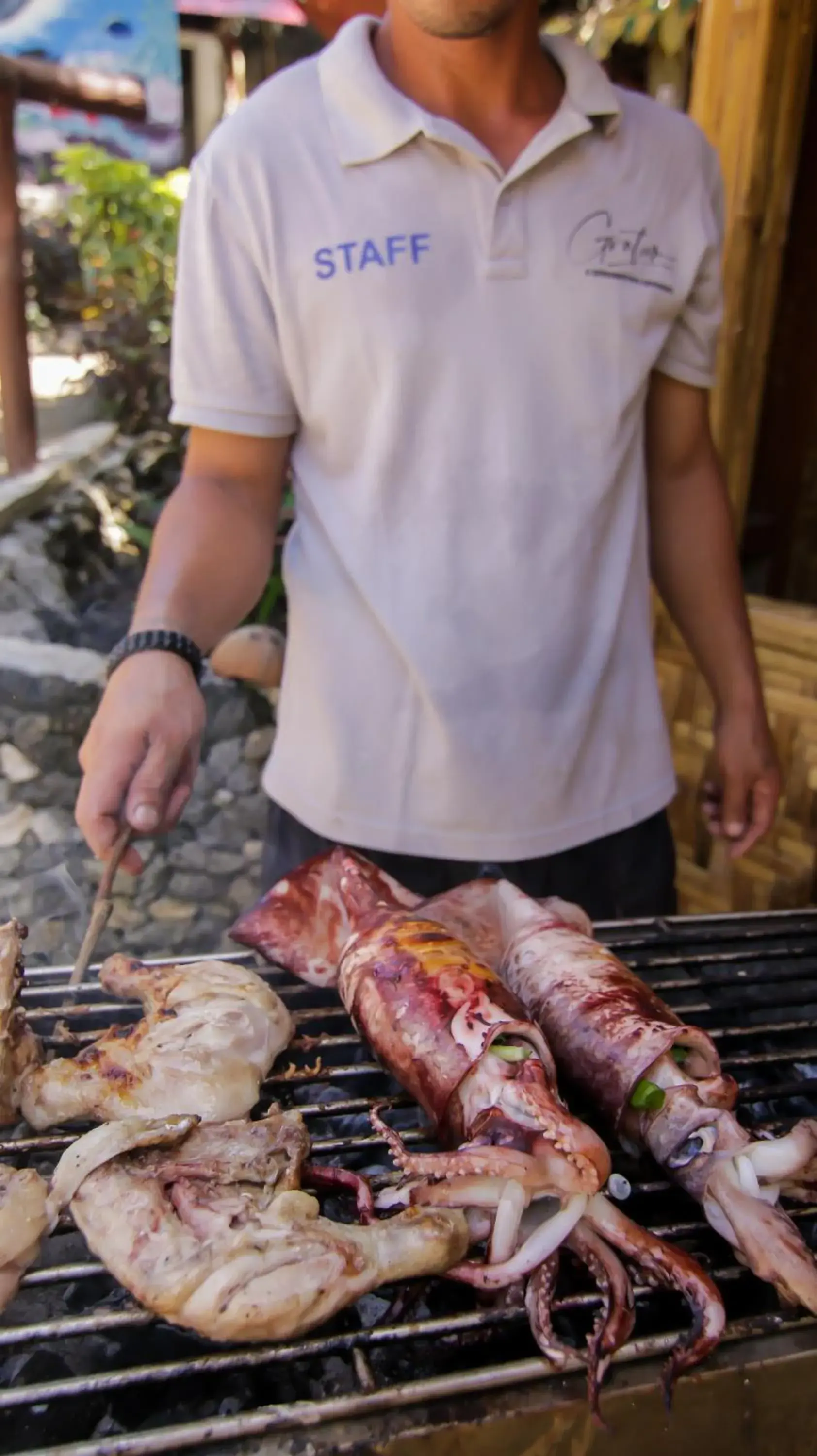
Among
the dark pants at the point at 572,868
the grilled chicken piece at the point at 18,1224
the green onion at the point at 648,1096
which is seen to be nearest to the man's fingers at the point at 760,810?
the dark pants at the point at 572,868

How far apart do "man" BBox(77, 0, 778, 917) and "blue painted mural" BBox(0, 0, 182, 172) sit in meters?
3.81

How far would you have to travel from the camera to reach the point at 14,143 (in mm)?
5672

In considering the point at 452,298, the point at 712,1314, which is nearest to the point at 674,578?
the point at 452,298

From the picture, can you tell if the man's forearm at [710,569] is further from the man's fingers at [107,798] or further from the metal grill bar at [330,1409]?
the metal grill bar at [330,1409]

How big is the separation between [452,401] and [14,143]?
4.71 m

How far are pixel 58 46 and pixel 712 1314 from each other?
6.26m

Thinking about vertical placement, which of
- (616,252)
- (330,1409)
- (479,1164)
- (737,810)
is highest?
(616,252)

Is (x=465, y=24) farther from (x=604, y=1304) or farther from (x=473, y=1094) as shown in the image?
(x=604, y=1304)

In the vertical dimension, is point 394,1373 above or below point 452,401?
below

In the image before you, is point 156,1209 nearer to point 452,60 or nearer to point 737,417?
point 452,60

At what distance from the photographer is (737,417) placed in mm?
3906

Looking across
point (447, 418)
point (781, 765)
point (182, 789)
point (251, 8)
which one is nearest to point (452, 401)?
point (447, 418)

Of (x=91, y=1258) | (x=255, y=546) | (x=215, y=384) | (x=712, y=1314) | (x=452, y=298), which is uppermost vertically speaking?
(x=452, y=298)

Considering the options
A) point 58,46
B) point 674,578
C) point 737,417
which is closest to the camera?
point 674,578
